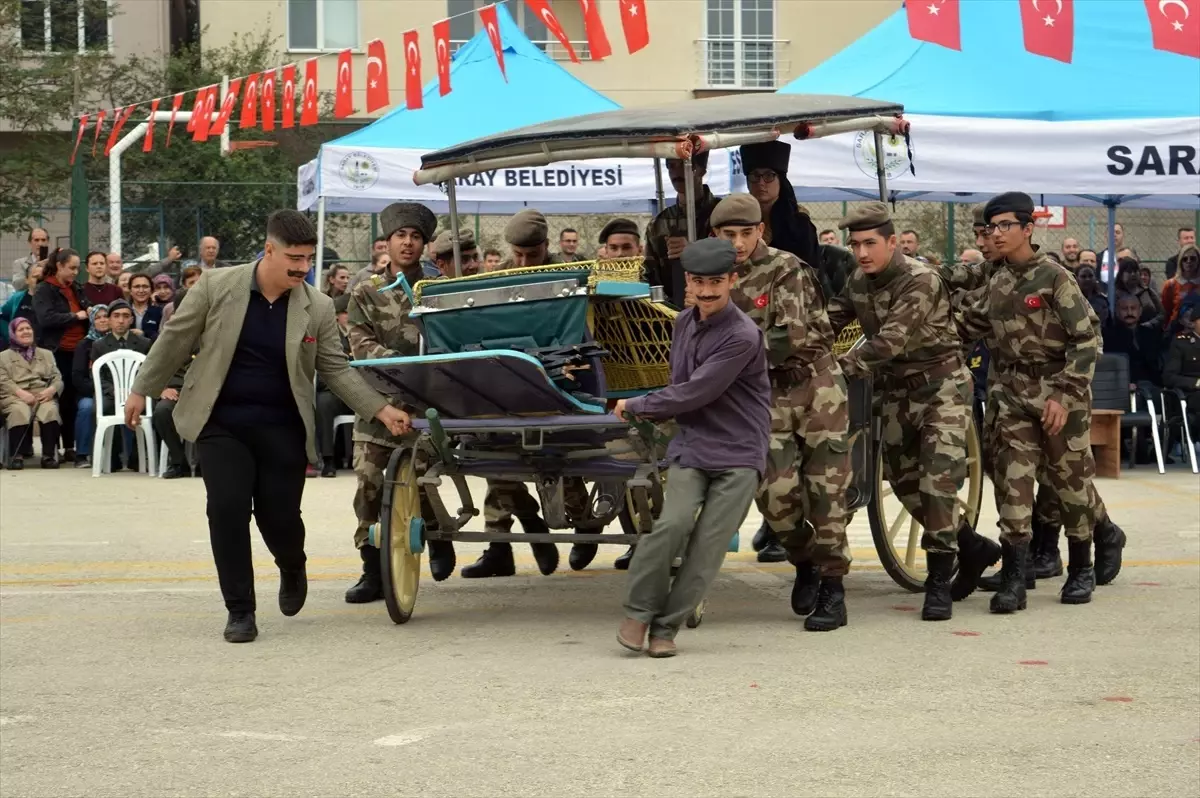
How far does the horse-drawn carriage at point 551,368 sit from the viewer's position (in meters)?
8.52

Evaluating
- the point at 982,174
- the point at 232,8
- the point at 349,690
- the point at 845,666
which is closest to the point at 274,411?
the point at 349,690

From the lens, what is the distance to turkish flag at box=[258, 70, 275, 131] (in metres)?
19.3

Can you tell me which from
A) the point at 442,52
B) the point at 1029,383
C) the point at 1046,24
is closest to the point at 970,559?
the point at 1029,383

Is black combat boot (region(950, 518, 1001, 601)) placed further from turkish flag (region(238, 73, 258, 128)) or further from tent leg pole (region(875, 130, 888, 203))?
turkish flag (region(238, 73, 258, 128))

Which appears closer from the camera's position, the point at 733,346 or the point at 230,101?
the point at 733,346

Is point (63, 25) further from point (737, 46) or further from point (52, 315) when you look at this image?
point (52, 315)

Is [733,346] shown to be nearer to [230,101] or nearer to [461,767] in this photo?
[461,767]

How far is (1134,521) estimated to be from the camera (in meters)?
13.1

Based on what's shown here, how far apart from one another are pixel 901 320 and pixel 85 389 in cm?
994

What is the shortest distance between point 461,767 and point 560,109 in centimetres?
1456

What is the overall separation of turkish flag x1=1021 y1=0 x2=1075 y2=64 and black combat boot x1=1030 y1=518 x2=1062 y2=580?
6.01 metres

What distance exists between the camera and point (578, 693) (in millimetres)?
7344

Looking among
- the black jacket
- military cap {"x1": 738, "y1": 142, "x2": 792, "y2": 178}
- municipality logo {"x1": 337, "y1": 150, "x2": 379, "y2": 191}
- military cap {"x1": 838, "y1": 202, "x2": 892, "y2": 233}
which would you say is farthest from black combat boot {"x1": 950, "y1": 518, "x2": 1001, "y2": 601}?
the black jacket

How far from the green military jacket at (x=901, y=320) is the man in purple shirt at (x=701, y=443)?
1010 millimetres
